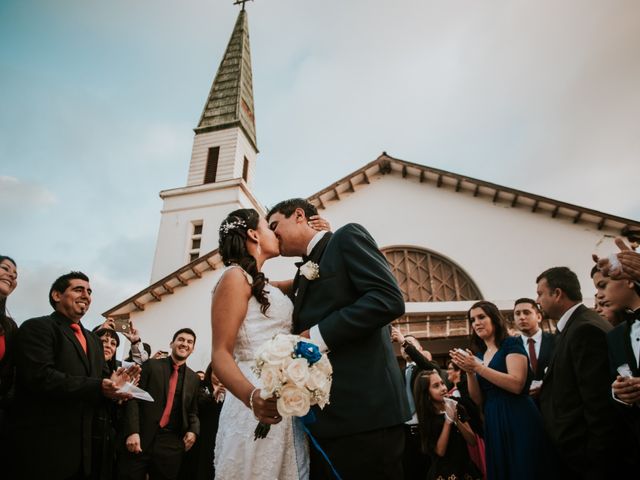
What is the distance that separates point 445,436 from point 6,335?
4592 mm

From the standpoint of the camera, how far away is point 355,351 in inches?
81.5

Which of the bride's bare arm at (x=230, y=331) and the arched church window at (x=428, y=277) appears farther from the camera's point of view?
the arched church window at (x=428, y=277)

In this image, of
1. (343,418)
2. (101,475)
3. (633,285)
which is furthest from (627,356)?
(101,475)

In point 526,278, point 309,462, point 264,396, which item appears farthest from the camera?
point 526,278

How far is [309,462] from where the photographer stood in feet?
7.20

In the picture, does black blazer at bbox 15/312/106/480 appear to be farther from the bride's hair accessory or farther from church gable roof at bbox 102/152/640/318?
church gable roof at bbox 102/152/640/318

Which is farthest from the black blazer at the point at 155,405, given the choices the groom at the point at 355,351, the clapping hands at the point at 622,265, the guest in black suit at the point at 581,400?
the clapping hands at the point at 622,265

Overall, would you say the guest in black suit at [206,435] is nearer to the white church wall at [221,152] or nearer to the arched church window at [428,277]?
the arched church window at [428,277]

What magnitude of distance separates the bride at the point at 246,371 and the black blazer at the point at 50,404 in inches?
71.9

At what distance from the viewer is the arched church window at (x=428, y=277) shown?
40.2 feet

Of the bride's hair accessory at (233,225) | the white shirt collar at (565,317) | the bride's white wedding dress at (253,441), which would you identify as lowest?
the bride's white wedding dress at (253,441)

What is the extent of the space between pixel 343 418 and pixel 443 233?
12.1 metres

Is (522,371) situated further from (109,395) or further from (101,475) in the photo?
(101,475)

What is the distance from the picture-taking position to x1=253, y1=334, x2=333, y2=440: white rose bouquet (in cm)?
160
